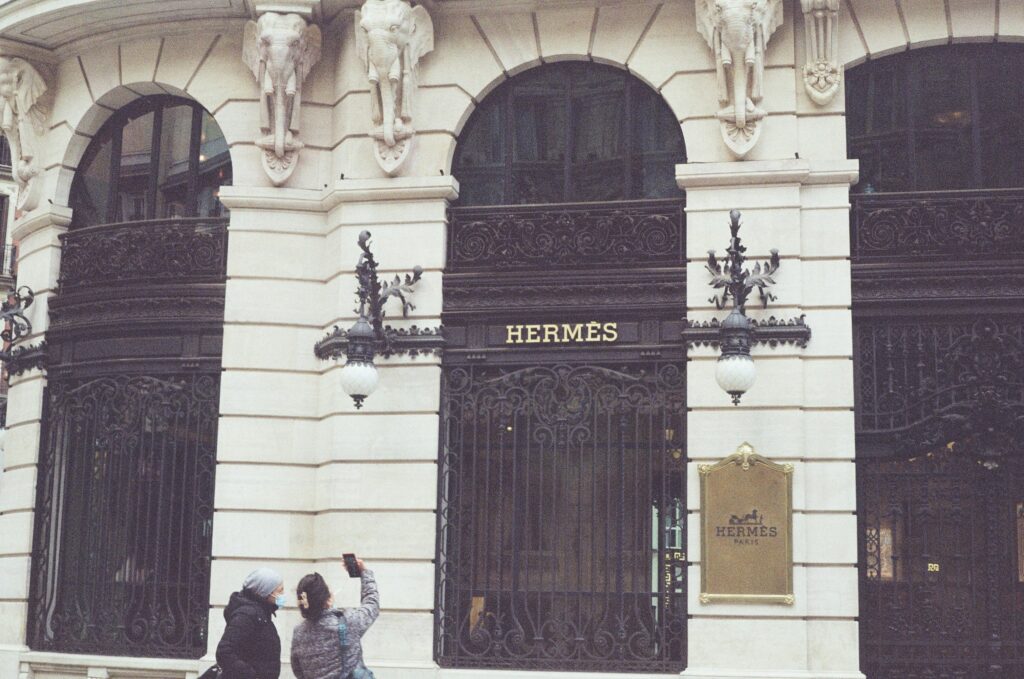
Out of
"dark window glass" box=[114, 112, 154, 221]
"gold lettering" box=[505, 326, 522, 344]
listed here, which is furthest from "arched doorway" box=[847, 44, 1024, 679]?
"dark window glass" box=[114, 112, 154, 221]

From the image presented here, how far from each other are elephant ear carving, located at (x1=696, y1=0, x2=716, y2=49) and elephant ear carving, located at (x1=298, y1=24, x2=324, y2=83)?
4.48m

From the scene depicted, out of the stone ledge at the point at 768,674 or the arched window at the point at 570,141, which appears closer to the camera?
the stone ledge at the point at 768,674

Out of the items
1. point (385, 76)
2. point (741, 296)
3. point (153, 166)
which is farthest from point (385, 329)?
point (153, 166)

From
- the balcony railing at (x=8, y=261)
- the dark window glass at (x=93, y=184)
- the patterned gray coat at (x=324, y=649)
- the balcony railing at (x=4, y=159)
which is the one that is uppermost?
the balcony railing at (x=4, y=159)

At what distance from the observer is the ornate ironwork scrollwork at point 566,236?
54.5ft

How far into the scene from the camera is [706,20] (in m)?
16.4

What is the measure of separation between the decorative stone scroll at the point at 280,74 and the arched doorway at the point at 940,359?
248 inches

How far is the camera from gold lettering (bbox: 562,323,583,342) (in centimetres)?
1656

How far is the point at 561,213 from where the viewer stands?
16859mm

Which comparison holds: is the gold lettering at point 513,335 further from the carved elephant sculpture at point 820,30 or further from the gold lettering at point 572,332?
the carved elephant sculpture at point 820,30

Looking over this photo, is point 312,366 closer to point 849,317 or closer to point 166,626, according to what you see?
point 166,626

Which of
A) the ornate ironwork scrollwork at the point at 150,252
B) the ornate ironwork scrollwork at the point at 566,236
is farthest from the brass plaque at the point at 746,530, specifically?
the ornate ironwork scrollwork at the point at 150,252

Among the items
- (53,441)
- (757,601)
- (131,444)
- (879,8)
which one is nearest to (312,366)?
(131,444)

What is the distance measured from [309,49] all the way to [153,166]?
9.13 ft
